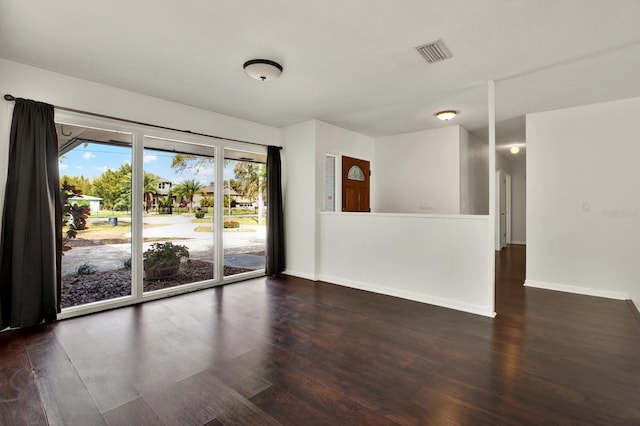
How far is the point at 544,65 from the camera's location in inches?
121

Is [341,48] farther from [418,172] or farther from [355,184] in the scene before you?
[418,172]

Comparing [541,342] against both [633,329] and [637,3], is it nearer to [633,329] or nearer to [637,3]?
[633,329]

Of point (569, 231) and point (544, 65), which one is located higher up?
point (544, 65)

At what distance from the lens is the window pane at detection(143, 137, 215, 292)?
4074 mm

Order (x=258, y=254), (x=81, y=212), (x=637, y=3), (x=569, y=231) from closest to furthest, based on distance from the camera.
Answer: (x=637, y=3), (x=81, y=212), (x=569, y=231), (x=258, y=254)

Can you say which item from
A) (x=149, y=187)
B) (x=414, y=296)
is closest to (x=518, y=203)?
(x=414, y=296)

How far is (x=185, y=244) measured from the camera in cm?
447

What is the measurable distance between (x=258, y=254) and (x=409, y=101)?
3.41m

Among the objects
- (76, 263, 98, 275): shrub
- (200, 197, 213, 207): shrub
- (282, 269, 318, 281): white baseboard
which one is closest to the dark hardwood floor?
(76, 263, 98, 275): shrub

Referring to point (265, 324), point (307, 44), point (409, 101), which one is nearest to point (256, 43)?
point (307, 44)

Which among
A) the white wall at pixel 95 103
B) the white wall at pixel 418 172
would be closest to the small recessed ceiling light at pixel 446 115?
the white wall at pixel 418 172

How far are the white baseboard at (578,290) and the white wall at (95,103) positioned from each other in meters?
5.09

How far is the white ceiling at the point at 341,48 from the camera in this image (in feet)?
7.36

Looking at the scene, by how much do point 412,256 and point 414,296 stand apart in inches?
20.3
